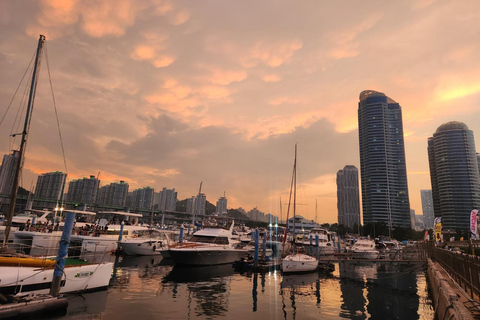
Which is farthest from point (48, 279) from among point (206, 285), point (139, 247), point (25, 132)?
point (139, 247)

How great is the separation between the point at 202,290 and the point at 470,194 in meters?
202

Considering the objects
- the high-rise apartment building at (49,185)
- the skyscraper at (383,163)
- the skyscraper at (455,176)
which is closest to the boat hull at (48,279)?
the skyscraper at (383,163)

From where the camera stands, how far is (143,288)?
17.8 meters

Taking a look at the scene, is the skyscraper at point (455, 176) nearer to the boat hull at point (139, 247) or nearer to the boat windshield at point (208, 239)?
the boat windshield at point (208, 239)

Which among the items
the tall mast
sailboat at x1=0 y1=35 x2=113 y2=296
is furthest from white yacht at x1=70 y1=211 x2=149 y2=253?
the tall mast

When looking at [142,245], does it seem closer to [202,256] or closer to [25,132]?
[202,256]

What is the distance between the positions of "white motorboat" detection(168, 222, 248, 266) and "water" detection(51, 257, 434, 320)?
1.30 meters

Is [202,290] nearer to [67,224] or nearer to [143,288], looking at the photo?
[143,288]

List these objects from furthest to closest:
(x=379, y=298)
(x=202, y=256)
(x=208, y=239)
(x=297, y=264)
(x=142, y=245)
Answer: (x=142, y=245)
(x=208, y=239)
(x=202, y=256)
(x=297, y=264)
(x=379, y=298)

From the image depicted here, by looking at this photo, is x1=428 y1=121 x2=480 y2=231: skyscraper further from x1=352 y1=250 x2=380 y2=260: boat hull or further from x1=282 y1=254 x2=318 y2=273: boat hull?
x1=282 y1=254 x2=318 y2=273: boat hull

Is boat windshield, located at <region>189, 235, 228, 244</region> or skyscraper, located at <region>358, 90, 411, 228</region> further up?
skyscraper, located at <region>358, 90, 411, 228</region>

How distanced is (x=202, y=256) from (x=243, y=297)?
10560 millimetres

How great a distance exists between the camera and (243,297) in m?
17.2

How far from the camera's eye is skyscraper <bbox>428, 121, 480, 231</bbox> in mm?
158625
